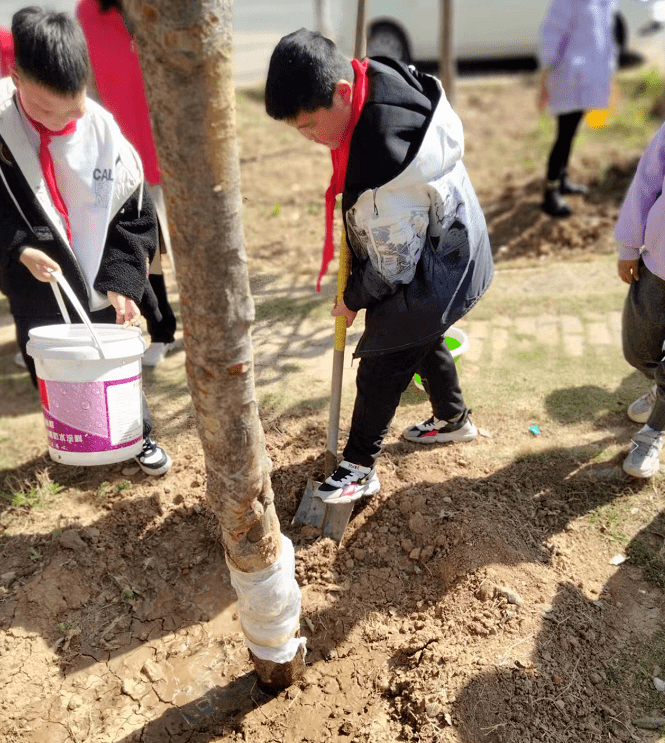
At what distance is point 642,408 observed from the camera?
343 cm

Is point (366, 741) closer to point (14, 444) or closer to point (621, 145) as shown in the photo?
point (14, 444)

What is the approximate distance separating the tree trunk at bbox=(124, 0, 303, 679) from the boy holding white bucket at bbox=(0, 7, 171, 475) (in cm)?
103

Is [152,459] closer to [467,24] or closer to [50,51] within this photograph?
[50,51]

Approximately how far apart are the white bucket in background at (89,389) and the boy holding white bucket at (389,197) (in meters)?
0.83

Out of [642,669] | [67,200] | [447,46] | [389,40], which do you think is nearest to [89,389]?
[67,200]

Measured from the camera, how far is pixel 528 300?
4.63 m

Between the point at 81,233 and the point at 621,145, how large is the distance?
21.5ft

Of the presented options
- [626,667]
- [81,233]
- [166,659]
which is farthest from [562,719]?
[81,233]

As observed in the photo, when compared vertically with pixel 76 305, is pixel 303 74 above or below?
above

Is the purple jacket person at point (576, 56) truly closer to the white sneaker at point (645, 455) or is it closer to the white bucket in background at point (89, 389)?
the white sneaker at point (645, 455)

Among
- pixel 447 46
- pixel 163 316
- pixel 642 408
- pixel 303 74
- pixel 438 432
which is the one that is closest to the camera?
pixel 303 74

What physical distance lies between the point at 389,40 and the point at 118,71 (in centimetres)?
651

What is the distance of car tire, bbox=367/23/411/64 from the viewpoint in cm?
961

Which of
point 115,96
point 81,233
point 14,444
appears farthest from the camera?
point 115,96
